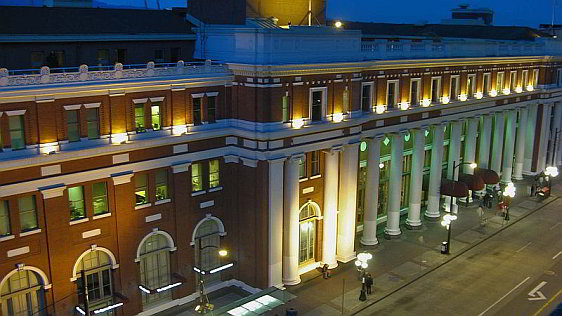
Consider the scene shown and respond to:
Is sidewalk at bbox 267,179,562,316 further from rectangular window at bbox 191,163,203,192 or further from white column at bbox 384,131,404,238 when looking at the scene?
rectangular window at bbox 191,163,203,192

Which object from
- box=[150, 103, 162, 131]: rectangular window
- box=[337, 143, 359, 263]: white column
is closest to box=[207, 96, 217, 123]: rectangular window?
box=[150, 103, 162, 131]: rectangular window

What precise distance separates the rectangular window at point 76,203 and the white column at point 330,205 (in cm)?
1720

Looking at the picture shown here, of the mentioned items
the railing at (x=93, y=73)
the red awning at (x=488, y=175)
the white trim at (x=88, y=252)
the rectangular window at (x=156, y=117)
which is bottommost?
the red awning at (x=488, y=175)

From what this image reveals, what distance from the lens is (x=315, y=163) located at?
41906 mm

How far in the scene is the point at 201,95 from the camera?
37.1m

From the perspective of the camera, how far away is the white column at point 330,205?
4209 centimetres

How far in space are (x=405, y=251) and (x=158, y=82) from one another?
83.3 ft

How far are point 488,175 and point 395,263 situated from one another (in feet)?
67.2

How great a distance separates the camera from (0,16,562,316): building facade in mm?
30484

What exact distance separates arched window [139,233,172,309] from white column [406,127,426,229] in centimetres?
2470

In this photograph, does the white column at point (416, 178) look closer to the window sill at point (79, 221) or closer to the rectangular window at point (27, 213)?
the window sill at point (79, 221)

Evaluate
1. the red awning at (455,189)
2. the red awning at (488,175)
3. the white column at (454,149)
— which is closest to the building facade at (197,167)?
the red awning at (455,189)

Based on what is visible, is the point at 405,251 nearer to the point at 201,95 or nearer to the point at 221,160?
the point at 221,160

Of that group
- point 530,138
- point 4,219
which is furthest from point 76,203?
point 530,138
